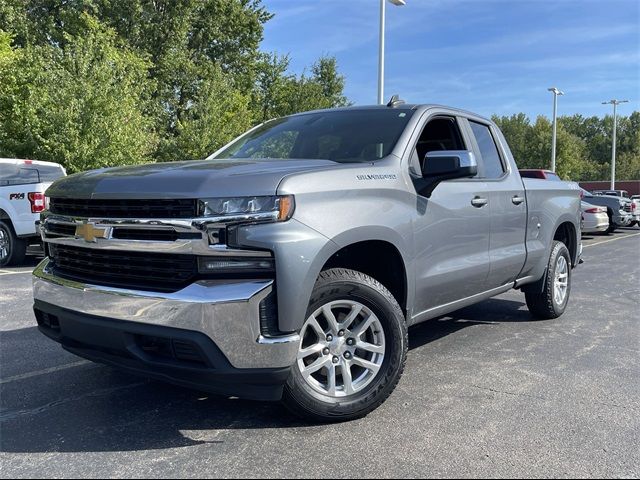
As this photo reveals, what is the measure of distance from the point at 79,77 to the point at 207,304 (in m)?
15.7

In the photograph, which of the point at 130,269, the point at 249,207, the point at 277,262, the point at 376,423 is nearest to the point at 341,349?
the point at 376,423

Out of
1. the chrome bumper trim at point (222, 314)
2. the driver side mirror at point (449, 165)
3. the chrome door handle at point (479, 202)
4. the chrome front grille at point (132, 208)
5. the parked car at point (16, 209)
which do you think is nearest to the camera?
the chrome bumper trim at point (222, 314)

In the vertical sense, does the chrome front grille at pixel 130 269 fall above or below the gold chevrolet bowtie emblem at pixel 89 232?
below

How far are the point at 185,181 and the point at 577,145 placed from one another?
7468cm

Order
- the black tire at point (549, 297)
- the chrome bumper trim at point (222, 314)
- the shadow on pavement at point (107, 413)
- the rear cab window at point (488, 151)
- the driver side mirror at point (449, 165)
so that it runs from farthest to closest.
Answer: the black tire at point (549, 297), the rear cab window at point (488, 151), the driver side mirror at point (449, 165), the shadow on pavement at point (107, 413), the chrome bumper trim at point (222, 314)

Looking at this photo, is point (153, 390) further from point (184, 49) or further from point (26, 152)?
point (184, 49)

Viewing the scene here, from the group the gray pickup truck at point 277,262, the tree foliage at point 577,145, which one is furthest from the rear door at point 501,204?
the tree foliage at point 577,145

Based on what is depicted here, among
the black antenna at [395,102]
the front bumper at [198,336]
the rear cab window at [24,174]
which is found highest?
the black antenna at [395,102]

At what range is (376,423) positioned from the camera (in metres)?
3.28

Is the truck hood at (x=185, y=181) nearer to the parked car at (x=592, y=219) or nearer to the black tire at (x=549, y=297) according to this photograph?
the black tire at (x=549, y=297)

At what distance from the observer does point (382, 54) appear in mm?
16531

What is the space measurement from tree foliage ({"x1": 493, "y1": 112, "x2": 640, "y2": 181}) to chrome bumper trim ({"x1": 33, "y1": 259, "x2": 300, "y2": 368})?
4642cm

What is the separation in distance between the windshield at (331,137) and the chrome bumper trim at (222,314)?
55.0 inches

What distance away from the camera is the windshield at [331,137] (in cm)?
399
